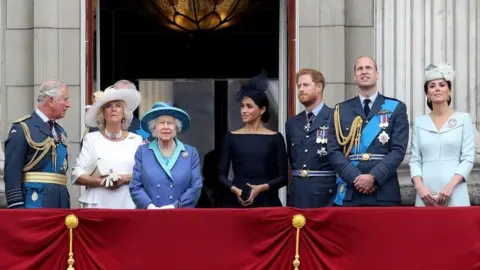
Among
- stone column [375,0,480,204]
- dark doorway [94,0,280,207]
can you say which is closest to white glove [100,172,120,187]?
stone column [375,0,480,204]

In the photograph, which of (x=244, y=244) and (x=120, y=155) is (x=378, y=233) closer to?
(x=244, y=244)

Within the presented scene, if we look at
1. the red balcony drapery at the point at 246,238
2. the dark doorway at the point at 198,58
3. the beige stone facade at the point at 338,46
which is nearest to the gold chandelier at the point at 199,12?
the dark doorway at the point at 198,58

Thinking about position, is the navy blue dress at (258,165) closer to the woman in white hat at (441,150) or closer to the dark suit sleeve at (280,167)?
the dark suit sleeve at (280,167)

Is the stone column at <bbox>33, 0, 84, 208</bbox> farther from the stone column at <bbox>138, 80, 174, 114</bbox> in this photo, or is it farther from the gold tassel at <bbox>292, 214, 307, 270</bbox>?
the stone column at <bbox>138, 80, 174, 114</bbox>

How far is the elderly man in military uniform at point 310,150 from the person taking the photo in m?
12.0

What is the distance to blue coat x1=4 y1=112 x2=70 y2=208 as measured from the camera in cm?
1151

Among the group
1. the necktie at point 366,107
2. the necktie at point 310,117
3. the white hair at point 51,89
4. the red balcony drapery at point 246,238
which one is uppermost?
the white hair at point 51,89

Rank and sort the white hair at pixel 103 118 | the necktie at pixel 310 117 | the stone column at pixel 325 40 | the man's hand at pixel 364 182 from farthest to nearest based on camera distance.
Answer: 1. the stone column at pixel 325 40
2. the necktie at pixel 310 117
3. the white hair at pixel 103 118
4. the man's hand at pixel 364 182

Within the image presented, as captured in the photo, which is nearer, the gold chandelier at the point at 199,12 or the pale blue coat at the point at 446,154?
the pale blue coat at the point at 446,154

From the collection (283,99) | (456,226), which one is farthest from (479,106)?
(456,226)

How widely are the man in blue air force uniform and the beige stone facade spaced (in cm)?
208

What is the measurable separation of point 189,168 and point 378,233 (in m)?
1.68

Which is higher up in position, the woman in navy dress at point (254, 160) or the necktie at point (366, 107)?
the necktie at point (366, 107)

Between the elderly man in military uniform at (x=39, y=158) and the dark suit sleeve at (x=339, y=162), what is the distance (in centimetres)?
219
